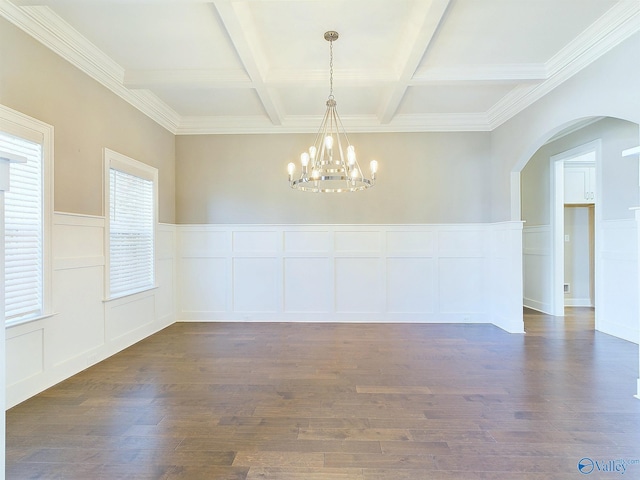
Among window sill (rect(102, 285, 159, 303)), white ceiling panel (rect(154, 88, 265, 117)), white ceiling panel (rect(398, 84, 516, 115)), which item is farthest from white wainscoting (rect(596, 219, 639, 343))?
window sill (rect(102, 285, 159, 303))

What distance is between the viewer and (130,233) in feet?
12.2

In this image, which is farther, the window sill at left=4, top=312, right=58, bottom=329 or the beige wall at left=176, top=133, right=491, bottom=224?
the beige wall at left=176, top=133, right=491, bottom=224

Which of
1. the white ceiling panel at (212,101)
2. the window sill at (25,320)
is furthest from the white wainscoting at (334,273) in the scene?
the window sill at (25,320)

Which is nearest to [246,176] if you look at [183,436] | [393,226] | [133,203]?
[133,203]

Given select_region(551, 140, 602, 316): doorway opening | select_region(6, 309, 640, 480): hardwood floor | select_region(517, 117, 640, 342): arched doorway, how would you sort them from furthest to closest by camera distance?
1. select_region(551, 140, 602, 316): doorway opening
2. select_region(517, 117, 640, 342): arched doorway
3. select_region(6, 309, 640, 480): hardwood floor

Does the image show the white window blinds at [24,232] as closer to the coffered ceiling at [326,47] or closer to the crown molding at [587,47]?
the coffered ceiling at [326,47]

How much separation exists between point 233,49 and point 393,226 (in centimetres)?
302

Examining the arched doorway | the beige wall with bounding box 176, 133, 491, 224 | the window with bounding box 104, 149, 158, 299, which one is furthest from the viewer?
the beige wall with bounding box 176, 133, 491, 224

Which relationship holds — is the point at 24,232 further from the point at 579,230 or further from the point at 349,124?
the point at 579,230

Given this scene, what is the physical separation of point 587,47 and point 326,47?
2.30 m

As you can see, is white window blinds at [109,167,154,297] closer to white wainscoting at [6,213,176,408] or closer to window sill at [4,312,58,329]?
white wainscoting at [6,213,176,408]

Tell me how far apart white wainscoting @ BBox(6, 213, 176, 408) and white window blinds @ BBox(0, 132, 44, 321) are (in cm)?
15

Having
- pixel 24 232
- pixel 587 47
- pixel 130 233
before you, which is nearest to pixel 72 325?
pixel 24 232

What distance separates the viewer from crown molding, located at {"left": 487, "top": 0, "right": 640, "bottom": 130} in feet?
7.91
